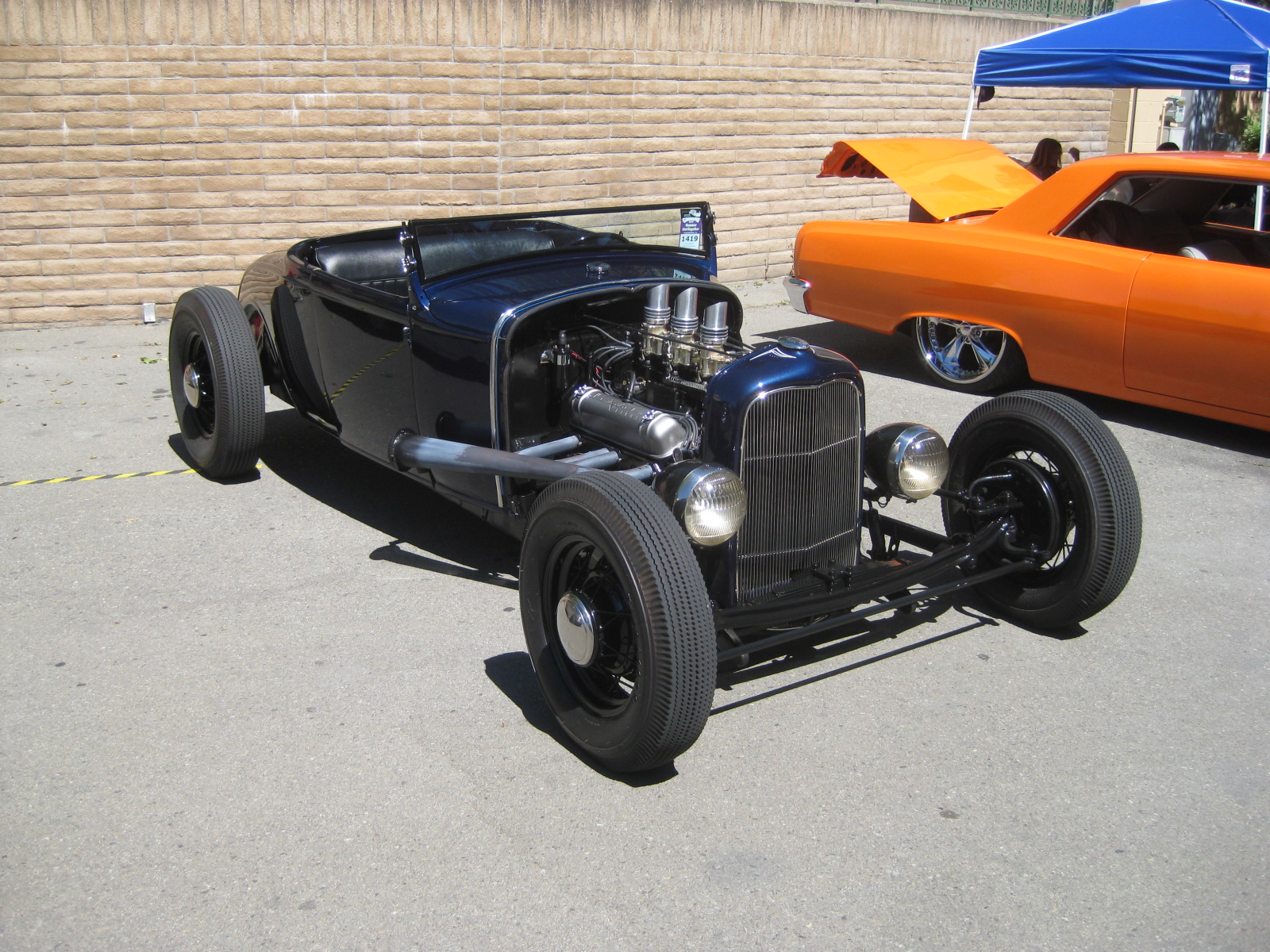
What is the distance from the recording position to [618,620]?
3381 millimetres

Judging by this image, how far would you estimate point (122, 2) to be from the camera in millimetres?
7984

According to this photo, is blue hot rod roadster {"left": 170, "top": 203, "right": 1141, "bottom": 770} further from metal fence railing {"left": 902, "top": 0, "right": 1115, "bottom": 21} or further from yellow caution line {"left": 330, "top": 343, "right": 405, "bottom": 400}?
metal fence railing {"left": 902, "top": 0, "right": 1115, "bottom": 21}

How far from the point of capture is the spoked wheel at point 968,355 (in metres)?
6.97

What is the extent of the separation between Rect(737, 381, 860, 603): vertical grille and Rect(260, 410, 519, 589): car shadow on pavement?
1.24 meters

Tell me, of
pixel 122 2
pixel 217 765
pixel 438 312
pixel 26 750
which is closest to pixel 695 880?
pixel 217 765

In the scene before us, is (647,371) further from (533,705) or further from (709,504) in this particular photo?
(533,705)

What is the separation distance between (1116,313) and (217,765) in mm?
5090

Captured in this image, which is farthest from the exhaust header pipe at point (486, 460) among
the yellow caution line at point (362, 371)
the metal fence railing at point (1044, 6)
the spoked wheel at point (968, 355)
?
the metal fence railing at point (1044, 6)

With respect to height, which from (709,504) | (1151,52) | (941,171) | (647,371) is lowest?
(709,504)

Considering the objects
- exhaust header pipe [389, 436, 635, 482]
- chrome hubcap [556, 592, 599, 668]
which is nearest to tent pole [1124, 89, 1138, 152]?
exhaust header pipe [389, 436, 635, 482]

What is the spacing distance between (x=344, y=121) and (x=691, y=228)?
4.45m

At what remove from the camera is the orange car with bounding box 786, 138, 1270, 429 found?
5.97 m

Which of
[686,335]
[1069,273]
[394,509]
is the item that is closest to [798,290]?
[1069,273]

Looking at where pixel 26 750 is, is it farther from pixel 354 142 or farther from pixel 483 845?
pixel 354 142
